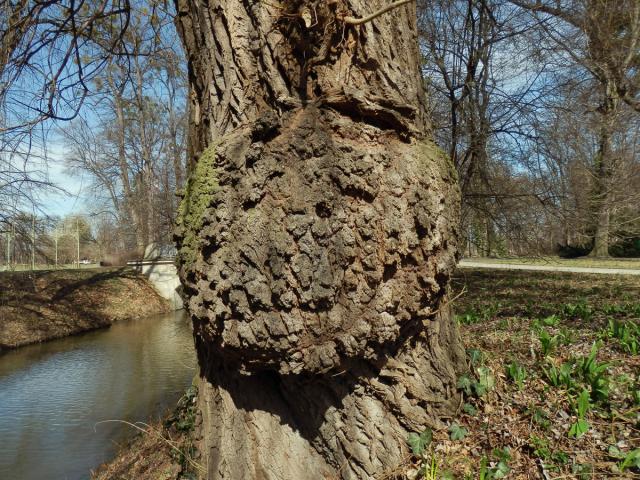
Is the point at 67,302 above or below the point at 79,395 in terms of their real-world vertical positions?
above

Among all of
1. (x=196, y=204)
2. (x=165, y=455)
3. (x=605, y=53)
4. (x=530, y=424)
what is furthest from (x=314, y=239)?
(x=605, y=53)

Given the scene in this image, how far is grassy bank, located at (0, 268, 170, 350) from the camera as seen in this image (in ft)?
41.1

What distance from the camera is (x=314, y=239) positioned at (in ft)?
7.05

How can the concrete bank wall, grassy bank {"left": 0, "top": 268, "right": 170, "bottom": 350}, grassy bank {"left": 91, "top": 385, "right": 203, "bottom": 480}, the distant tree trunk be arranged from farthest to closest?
the concrete bank wall < grassy bank {"left": 0, "top": 268, "right": 170, "bottom": 350} < the distant tree trunk < grassy bank {"left": 91, "top": 385, "right": 203, "bottom": 480}

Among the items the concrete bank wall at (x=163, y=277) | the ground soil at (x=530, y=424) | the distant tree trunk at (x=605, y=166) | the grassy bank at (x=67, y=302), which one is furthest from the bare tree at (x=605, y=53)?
the concrete bank wall at (x=163, y=277)

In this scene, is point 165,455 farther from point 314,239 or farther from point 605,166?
point 605,166

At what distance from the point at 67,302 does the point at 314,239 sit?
15805 millimetres

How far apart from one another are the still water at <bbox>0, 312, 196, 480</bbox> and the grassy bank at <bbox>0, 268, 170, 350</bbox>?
97cm

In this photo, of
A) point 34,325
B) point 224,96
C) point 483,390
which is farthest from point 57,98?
point 34,325

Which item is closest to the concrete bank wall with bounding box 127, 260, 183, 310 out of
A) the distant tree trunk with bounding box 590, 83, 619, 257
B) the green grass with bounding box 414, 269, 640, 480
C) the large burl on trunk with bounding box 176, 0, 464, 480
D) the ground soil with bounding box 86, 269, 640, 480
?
the ground soil with bounding box 86, 269, 640, 480

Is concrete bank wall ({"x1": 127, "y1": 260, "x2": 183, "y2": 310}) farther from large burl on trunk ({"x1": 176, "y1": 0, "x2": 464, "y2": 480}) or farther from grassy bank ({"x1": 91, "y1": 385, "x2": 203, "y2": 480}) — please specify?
large burl on trunk ({"x1": 176, "y1": 0, "x2": 464, "y2": 480})

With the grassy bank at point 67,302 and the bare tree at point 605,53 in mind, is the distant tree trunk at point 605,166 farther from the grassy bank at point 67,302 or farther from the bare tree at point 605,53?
the grassy bank at point 67,302

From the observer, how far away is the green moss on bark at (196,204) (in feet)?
7.72

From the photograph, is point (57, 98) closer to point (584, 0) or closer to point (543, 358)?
point (543, 358)
